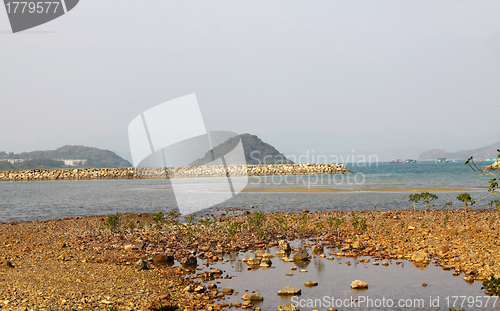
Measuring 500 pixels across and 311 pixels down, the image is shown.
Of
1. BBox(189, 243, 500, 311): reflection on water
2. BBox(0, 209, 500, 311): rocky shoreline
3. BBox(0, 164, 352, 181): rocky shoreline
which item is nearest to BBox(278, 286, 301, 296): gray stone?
BBox(189, 243, 500, 311): reflection on water

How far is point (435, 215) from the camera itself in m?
21.2

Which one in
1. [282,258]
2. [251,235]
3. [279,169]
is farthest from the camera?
[279,169]

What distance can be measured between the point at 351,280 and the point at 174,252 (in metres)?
7.06

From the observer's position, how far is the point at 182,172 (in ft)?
343

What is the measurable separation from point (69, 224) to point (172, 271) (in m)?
12.9

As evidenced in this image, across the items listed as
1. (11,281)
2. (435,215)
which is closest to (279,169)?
(435,215)

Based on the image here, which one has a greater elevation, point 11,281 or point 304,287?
point 11,281

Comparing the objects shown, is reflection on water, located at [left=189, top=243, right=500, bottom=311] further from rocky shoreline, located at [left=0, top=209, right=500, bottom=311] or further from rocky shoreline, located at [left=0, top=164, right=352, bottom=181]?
rocky shoreline, located at [left=0, top=164, right=352, bottom=181]

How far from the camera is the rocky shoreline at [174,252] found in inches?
346

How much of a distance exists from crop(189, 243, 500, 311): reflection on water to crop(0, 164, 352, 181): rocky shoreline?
280ft

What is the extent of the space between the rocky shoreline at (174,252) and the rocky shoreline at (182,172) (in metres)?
78.9

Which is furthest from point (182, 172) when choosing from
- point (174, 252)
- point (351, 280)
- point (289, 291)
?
point (289, 291)

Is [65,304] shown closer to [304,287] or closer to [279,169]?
[304,287]

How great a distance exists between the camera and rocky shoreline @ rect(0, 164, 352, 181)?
330 feet
